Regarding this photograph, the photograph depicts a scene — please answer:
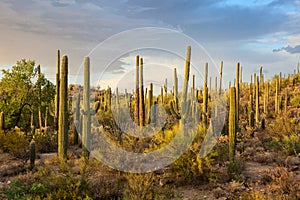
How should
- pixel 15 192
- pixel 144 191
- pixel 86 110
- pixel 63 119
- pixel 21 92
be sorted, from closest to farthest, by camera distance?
pixel 144 191 → pixel 15 192 → pixel 63 119 → pixel 86 110 → pixel 21 92

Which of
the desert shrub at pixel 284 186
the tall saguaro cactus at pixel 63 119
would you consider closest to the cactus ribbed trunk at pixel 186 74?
the tall saguaro cactus at pixel 63 119

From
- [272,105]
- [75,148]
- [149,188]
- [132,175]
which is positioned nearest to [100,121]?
[75,148]

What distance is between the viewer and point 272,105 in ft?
104

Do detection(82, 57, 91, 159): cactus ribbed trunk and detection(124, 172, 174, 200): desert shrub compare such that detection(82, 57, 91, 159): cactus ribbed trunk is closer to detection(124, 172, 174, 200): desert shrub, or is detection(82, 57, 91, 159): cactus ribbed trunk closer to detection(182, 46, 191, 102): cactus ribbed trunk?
detection(182, 46, 191, 102): cactus ribbed trunk

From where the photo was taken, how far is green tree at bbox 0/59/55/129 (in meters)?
23.4

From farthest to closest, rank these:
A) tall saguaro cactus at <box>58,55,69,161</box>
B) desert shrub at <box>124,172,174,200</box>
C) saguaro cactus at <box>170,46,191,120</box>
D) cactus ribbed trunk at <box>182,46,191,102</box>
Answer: cactus ribbed trunk at <box>182,46,191,102</box>, saguaro cactus at <box>170,46,191,120</box>, tall saguaro cactus at <box>58,55,69,161</box>, desert shrub at <box>124,172,174,200</box>

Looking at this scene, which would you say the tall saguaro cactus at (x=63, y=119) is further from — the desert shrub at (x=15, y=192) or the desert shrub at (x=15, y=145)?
the desert shrub at (x=15, y=192)

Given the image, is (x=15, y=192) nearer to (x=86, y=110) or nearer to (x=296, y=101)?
(x=86, y=110)

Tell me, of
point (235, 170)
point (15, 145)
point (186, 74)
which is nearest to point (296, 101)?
point (186, 74)

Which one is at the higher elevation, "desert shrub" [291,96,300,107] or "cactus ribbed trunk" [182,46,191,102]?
"cactus ribbed trunk" [182,46,191,102]

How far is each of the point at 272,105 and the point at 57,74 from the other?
65.4 feet

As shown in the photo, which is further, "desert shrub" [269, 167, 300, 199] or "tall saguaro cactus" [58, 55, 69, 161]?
"tall saguaro cactus" [58, 55, 69, 161]

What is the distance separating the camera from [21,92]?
78.0ft

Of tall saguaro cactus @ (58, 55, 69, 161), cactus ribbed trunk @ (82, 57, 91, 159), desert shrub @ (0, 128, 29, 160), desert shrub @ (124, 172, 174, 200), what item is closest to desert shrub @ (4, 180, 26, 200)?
desert shrub @ (124, 172, 174, 200)
